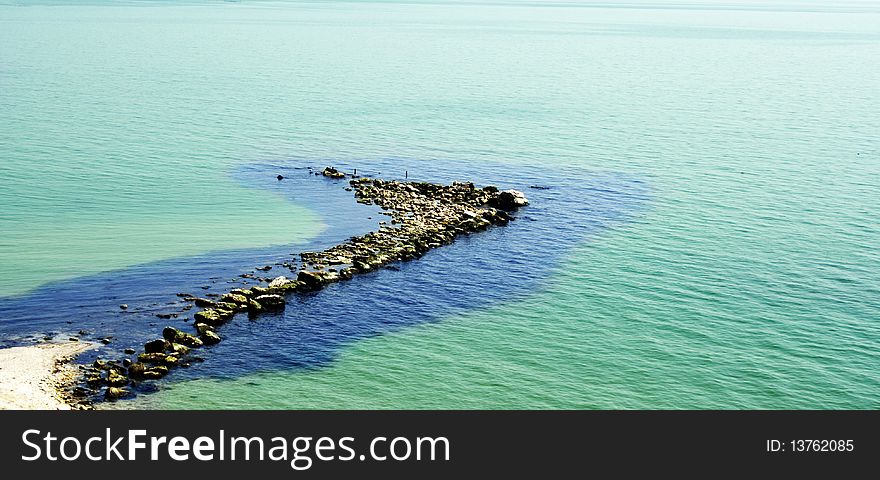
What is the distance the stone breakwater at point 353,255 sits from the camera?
64.4 meters

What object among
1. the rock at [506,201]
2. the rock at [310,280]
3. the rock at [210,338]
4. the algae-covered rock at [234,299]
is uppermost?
the rock at [506,201]

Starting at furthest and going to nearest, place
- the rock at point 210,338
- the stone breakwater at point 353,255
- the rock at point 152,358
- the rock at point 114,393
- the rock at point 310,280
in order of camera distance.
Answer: the rock at point 310,280 < the rock at point 210,338 < the rock at point 152,358 < the stone breakwater at point 353,255 < the rock at point 114,393

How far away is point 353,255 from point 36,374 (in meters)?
34.2

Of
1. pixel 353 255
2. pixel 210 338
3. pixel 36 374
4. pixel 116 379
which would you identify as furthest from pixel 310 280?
pixel 36 374

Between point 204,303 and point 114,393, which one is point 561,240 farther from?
point 114,393

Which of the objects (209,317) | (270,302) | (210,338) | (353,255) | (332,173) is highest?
(332,173)

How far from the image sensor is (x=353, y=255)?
297ft

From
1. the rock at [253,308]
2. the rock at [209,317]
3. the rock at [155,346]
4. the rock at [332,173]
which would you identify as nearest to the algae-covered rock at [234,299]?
the rock at [253,308]

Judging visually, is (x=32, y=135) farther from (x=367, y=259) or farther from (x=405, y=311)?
(x=405, y=311)

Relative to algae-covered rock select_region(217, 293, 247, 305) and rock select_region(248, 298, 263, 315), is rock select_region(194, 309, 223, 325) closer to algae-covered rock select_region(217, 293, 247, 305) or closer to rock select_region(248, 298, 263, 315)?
rock select_region(248, 298, 263, 315)

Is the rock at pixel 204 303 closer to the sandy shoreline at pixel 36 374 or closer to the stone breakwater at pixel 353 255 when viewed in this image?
the stone breakwater at pixel 353 255

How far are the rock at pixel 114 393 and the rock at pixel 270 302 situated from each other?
1772cm

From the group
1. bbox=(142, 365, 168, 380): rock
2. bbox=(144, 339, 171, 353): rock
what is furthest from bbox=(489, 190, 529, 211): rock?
bbox=(142, 365, 168, 380): rock

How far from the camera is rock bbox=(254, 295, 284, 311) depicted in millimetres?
77375
